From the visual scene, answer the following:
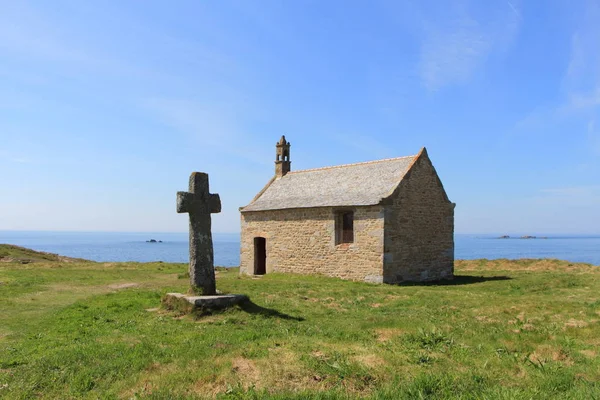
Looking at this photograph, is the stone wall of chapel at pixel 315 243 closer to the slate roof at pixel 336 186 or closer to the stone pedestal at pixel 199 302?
the slate roof at pixel 336 186

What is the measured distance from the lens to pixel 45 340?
335 inches

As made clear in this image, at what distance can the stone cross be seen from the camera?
11695mm

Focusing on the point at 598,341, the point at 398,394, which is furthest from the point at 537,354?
the point at 398,394

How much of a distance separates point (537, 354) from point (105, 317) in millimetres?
9307

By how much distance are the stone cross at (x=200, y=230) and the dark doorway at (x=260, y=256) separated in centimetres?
1452

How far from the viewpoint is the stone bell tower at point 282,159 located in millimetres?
30094

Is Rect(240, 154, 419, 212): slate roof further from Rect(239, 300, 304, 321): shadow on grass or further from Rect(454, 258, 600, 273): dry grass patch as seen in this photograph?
Rect(454, 258, 600, 273): dry grass patch

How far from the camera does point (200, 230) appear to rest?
11.9m

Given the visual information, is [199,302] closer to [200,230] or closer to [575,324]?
[200,230]

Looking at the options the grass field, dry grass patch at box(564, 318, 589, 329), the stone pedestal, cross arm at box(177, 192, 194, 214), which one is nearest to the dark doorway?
the grass field

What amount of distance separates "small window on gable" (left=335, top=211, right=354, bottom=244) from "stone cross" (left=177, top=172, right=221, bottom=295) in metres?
11.1

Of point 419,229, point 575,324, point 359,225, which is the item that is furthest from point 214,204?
point 419,229

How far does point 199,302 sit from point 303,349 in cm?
407

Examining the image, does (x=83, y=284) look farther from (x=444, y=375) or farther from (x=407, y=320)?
(x=444, y=375)
